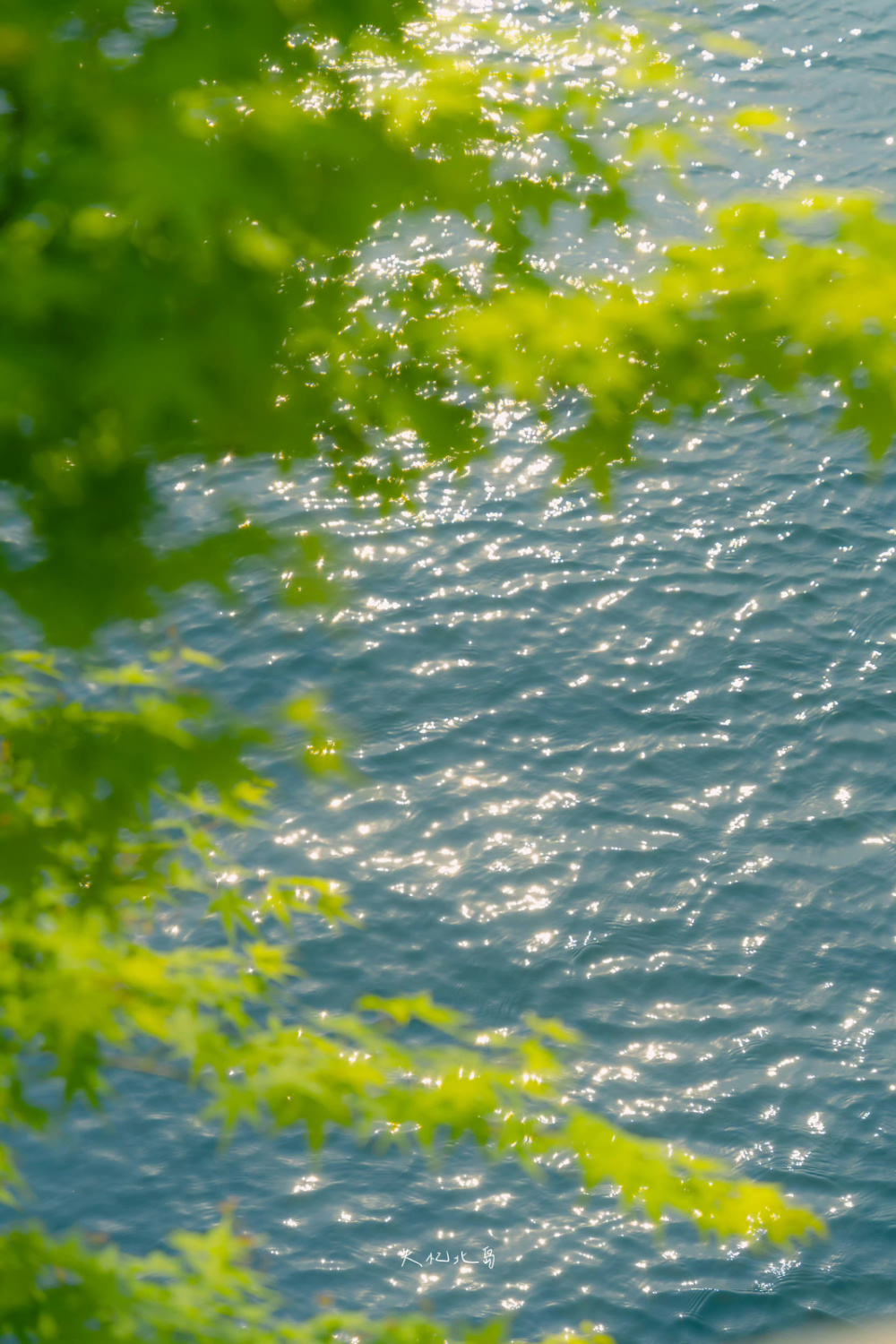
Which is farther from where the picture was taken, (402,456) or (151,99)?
(402,456)

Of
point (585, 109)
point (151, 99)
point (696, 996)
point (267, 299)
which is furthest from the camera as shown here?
point (696, 996)

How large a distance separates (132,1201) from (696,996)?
145 inches

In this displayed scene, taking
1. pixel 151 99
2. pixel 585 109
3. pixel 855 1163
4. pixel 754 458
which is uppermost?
pixel 754 458

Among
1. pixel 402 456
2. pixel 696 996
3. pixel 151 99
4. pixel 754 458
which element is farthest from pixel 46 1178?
pixel 754 458

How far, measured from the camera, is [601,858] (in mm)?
9258

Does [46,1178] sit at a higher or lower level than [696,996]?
lower

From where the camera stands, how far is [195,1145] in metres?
7.77

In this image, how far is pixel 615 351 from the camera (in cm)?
179

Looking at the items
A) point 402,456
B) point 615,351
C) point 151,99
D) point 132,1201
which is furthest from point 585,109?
point 132,1201

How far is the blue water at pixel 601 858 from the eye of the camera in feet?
23.9

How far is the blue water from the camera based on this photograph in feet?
23.9

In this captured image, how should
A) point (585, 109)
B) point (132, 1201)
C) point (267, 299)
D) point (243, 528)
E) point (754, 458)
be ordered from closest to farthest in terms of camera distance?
point (267, 299)
point (243, 528)
point (585, 109)
point (132, 1201)
point (754, 458)

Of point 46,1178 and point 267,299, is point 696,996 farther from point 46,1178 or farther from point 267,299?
point 267,299

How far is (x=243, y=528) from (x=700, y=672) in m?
9.02
